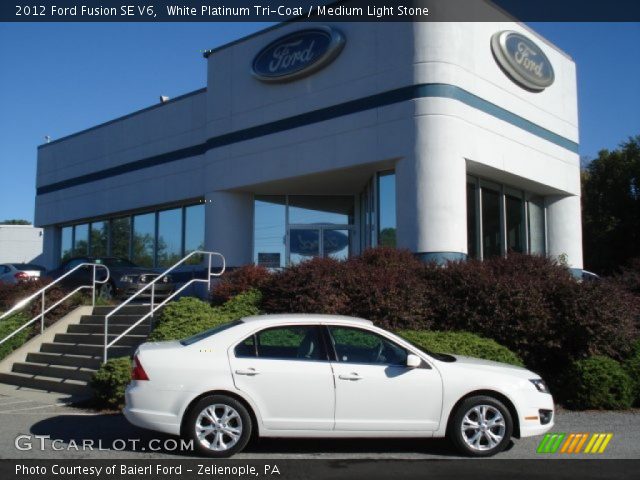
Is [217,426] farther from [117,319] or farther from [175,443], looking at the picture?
[117,319]

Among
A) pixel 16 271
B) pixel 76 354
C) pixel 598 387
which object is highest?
pixel 16 271

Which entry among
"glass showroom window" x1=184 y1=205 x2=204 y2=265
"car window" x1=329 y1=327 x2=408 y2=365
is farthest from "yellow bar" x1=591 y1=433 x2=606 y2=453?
"glass showroom window" x1=184 y1=205 x2=204 y2=265

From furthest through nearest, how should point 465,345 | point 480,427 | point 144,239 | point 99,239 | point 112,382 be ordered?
1. point 99,239
2. point 144,239
3. point 465,345
4. point 112,382
5. point 480,427

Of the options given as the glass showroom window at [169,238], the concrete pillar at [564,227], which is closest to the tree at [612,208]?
the concrete pillar at [564,227]

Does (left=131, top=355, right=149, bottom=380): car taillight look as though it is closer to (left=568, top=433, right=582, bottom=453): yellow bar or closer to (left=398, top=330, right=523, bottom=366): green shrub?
(left=398, top=330, right=523, bottom=366): green shrub

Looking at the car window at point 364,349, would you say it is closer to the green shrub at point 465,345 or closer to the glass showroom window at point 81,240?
the green shrub at point 465,345

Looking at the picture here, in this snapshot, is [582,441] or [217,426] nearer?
[217,426]

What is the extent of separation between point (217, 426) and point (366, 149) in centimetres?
980

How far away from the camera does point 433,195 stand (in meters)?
14.5

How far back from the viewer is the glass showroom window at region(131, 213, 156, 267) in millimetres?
22469

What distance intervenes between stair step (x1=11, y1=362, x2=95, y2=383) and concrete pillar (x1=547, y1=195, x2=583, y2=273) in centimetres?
1322

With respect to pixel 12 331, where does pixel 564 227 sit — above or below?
above
